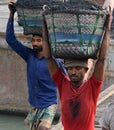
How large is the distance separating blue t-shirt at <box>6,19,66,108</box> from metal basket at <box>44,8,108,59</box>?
156 centimetres

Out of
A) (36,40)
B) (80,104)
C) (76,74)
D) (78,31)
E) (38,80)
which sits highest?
(78,31)

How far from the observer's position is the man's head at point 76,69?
4.49 meters

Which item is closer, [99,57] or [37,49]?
[99,57]

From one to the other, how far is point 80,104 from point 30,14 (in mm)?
1733

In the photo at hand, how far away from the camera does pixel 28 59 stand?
20.3ft

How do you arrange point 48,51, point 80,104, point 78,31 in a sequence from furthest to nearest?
point 48,51
point 80,104
point 78,31

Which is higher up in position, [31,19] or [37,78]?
[31,19]

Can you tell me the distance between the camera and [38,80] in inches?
239

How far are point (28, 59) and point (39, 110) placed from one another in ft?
1.90

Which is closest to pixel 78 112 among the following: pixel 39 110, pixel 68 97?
pixel 68 97

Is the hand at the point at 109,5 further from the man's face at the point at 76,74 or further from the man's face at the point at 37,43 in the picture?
the man's face at the point at 37,43

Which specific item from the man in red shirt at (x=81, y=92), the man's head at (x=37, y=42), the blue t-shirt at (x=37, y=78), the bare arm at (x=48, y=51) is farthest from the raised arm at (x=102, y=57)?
the blue t-shirt at (x=37, y=78)

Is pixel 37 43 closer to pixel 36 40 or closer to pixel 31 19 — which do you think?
pixel 36 40

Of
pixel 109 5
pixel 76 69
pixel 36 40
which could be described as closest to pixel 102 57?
pixel 76 69
